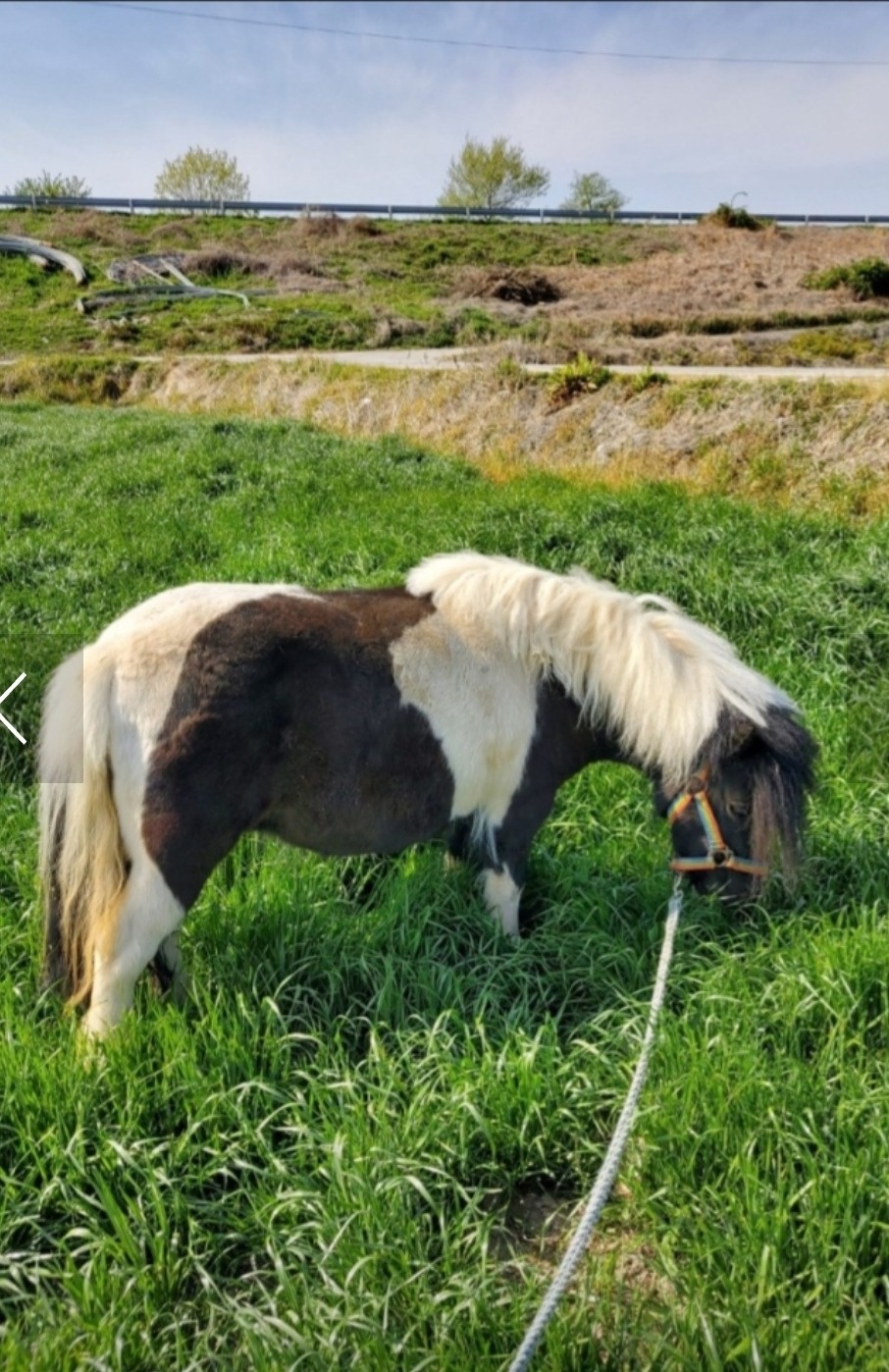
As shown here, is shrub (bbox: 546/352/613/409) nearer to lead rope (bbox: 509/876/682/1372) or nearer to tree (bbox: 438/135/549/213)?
lead rope (bbox: 509/876/682/1372)

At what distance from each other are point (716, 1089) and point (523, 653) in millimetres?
1470

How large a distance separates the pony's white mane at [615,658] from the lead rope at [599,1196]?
72 centimetres

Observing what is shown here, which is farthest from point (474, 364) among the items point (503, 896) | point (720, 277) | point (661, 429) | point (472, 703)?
point (720, 277)

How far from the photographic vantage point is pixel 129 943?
102 inches

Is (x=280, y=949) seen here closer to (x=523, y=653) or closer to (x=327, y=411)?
(x=523, y=653)

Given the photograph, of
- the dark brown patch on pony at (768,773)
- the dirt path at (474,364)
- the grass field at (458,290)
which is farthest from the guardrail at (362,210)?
the dark brown patch on pony at (768,773)

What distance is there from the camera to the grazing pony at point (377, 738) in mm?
2609

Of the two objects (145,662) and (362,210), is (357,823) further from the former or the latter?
(362,210)

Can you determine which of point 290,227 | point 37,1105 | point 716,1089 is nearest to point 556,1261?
point 716,1089

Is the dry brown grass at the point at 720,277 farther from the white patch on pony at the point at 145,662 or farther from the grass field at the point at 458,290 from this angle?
the white patch on pony at the point at 145,662

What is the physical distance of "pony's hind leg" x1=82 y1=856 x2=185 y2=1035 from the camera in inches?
101

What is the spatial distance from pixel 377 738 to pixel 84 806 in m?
0.87

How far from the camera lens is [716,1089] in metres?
2.37

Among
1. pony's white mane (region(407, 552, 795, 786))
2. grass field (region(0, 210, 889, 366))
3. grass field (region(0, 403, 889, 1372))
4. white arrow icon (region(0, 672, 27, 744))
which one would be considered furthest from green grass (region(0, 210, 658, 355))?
grass field (region(0, 403, 889, 1372))
